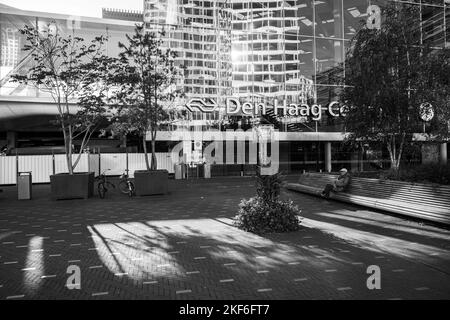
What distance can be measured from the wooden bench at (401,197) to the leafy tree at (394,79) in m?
2.33

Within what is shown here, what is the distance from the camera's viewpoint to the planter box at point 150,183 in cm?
1531

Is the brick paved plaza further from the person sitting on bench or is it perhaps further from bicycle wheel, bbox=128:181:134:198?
bicycle wheel, bbox=128:181:134:198

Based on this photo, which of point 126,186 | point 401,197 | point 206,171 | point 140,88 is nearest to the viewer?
point 401,197

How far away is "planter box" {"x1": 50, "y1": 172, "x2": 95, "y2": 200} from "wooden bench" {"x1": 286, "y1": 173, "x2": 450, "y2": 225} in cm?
822

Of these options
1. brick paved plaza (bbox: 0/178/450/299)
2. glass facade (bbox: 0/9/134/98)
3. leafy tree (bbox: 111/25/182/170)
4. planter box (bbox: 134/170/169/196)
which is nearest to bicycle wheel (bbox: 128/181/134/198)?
planter box (bbox: 134/170/169/196)

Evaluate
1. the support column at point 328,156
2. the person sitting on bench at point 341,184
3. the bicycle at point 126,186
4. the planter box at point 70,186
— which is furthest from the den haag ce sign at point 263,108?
the person sitting on bench at point 341,184

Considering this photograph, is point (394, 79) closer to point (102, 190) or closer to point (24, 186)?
point (102, 190)

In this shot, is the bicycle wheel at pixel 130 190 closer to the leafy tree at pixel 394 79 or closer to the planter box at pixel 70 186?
the planter box at pixel 70 186

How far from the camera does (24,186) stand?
48.1 feet

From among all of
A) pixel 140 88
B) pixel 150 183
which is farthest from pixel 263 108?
pixel 150 183

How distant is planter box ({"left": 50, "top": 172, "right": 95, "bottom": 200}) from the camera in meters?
14.2

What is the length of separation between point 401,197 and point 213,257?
598 cm
